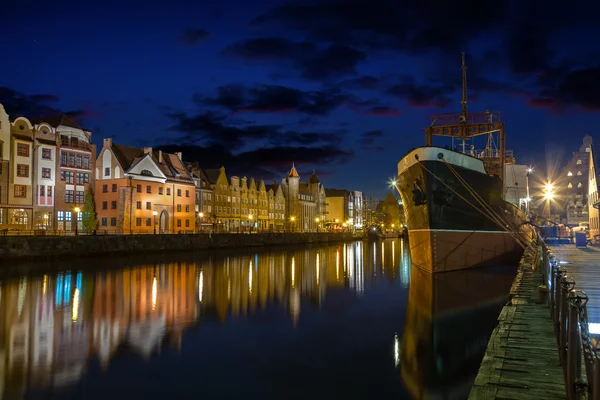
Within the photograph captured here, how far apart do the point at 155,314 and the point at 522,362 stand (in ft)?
52.2

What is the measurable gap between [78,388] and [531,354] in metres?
10.1

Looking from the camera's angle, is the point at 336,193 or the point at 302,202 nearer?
the point at 302,202

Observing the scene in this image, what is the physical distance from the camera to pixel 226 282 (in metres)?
32.9

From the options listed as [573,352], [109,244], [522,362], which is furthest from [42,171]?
[573,352]

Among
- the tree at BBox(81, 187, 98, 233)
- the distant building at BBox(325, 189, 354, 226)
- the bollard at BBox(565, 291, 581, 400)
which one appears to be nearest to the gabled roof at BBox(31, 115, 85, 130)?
the tree at BBox(81, 187, 98, 233)

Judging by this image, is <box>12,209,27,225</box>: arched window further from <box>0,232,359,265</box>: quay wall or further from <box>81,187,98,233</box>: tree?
<box>0,232,359,265</box>: quay wall

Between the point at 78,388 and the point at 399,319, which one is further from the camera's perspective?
the point at 399,319

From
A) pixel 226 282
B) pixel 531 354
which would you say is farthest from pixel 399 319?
pixel 226 282

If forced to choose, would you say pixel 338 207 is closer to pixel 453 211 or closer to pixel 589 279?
pixel 453 211

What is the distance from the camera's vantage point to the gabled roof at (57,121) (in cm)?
6361

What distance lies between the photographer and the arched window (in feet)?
183

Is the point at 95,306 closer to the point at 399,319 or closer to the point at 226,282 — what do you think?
the point at 226,282

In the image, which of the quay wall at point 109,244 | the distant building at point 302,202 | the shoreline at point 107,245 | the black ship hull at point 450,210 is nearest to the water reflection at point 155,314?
the black ship hull at point 450,210

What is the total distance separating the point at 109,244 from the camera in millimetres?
53344
